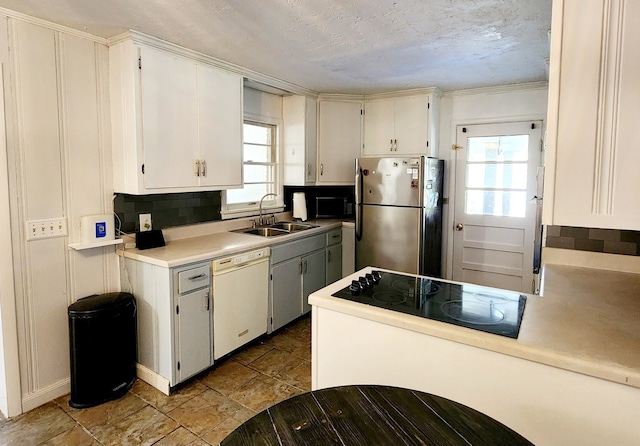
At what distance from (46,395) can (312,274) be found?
7.32ft

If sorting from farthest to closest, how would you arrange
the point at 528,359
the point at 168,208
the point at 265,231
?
the point at 265,231
the point at 168,208
the point at 528,359

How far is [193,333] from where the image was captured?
8.80 ft

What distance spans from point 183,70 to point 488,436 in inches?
113

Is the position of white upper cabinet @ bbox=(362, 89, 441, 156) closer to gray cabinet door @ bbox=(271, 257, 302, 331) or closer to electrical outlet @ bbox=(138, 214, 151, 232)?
gray cabinet door @ bbox=(271, 257, 302, 331)

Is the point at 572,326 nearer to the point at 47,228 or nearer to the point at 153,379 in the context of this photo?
the point at 153,379

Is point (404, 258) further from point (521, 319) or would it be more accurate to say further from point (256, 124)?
point (521, 319)

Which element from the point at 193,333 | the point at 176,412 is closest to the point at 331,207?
the point at 193,333

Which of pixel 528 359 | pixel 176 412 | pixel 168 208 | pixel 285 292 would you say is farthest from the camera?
pixel 285 292

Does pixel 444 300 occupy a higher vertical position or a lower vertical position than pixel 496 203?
lower

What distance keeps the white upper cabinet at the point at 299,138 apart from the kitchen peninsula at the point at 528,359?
2636 millimetres

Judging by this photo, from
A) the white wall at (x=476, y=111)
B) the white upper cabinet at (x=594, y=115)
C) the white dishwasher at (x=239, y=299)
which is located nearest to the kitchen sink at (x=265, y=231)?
the white dishwasher at (x=239, y=299)

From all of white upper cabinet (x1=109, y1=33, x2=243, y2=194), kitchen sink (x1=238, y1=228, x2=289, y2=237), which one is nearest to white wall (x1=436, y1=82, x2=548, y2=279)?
kitchen sink (x1=238, y1=228, x2=289, y2=237)

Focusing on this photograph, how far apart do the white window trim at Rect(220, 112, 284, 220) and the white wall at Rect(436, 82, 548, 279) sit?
176 cm

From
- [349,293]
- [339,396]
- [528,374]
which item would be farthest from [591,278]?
[339,396]
